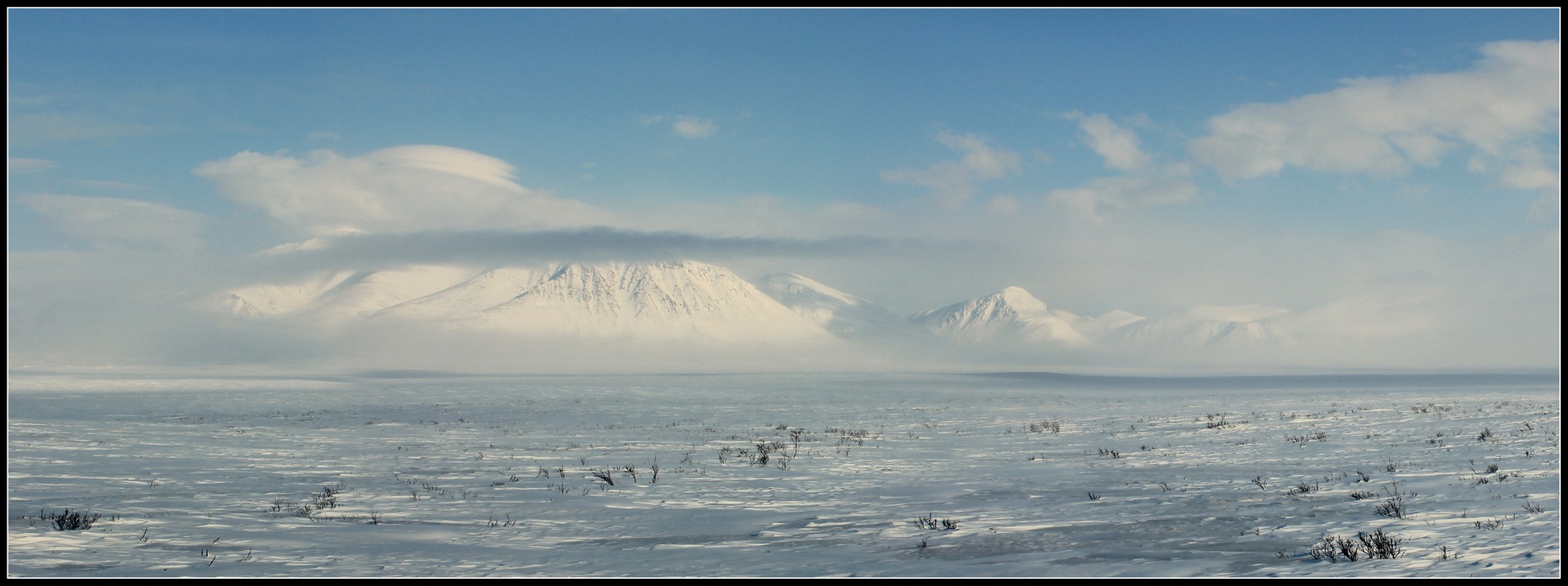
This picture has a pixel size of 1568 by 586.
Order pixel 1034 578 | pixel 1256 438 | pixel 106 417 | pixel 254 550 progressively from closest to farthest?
pixel 1034 578 < pixel 254 550 < pixel 1256 438 < pixel 106 417

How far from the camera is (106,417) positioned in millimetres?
37625

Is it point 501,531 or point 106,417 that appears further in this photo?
point 106,417

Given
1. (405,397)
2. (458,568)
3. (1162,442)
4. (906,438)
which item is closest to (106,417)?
(405,397)

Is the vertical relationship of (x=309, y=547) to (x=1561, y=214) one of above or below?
below

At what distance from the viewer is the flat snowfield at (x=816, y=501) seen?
9.48 m

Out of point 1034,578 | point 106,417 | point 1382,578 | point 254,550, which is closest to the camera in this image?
point 1382,578

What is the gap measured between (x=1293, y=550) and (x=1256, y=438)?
14501 mm

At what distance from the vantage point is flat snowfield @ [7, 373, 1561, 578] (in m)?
9.48

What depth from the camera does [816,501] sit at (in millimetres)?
14359

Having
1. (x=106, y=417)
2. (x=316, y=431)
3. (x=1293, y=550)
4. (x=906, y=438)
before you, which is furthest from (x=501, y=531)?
(x=106, y=417)

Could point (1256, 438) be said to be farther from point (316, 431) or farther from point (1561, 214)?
point (316, 431)

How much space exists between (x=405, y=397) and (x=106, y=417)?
1000 inches

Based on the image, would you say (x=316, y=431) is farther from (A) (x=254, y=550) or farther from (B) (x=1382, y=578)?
(B) (x=1382, y=578)

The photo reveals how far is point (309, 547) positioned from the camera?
35.0 ft
